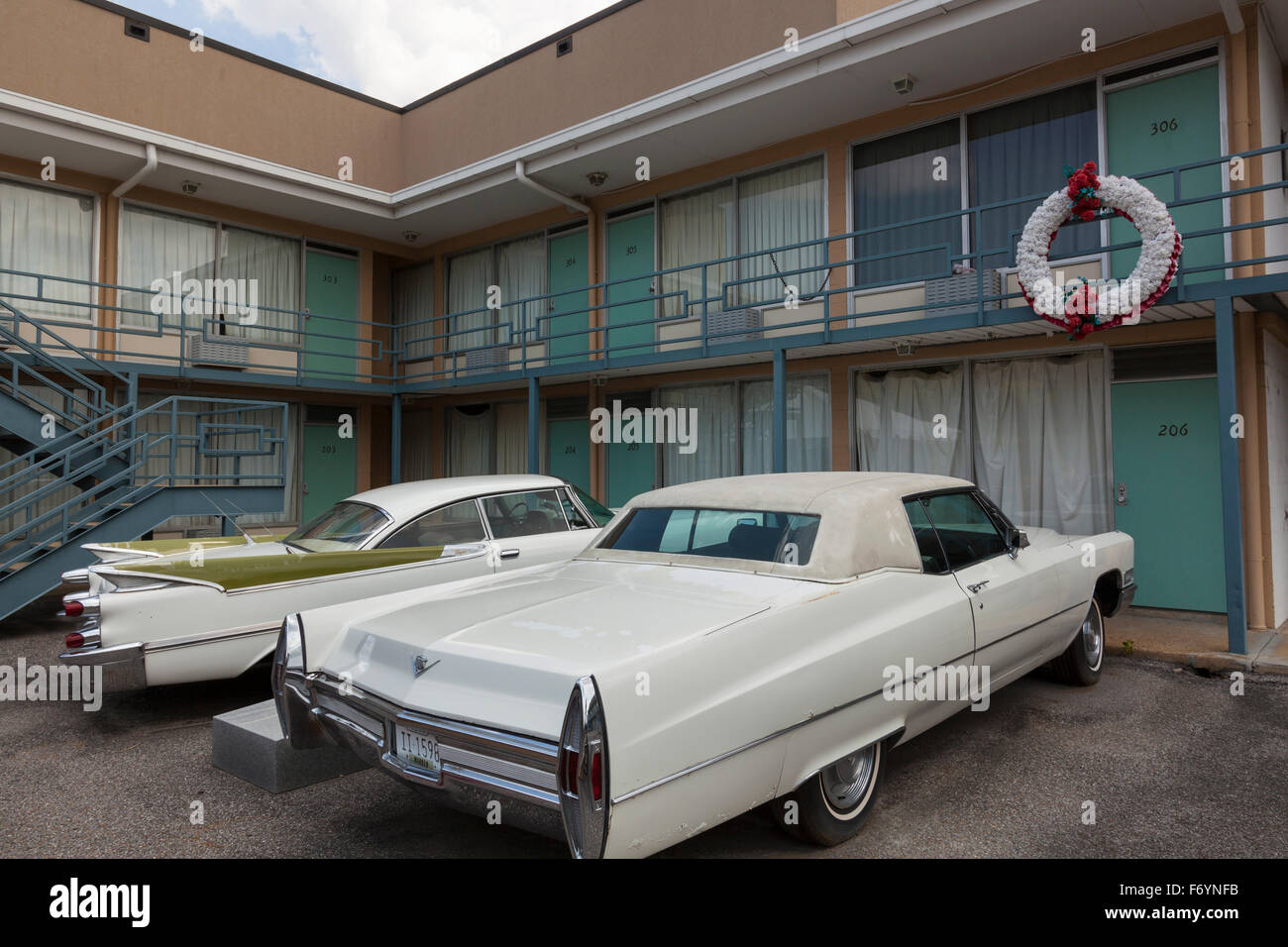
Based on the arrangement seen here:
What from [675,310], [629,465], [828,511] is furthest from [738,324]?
[828,511]

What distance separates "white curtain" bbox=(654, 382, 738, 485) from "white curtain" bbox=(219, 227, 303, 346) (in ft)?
21.1

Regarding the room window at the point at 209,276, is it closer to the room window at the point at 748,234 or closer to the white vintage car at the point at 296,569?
the room window at the point at 748,234

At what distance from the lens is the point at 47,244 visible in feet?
38.6

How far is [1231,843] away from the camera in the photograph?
3.46 m

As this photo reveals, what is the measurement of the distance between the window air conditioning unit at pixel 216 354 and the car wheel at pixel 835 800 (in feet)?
38.3

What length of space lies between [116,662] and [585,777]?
3.86 meters

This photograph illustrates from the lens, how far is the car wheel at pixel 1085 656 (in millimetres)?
5684

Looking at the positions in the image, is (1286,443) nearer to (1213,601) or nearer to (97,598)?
(1213,601)

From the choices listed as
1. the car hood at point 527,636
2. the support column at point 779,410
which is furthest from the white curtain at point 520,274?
the car hood at point 527,636

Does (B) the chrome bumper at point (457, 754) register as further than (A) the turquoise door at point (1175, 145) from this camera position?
No

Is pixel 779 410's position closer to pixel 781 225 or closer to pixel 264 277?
pixel 781 225

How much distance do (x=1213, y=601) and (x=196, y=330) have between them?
13290 millimetres

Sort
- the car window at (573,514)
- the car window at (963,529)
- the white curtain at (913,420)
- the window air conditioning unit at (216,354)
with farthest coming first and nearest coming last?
the window air conditioning unit at (216,354)
the white curtain at (913,420)
the car window at (573,514)
the car window at (963,529)

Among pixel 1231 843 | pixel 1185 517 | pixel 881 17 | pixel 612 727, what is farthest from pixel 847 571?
pixel 881 17
